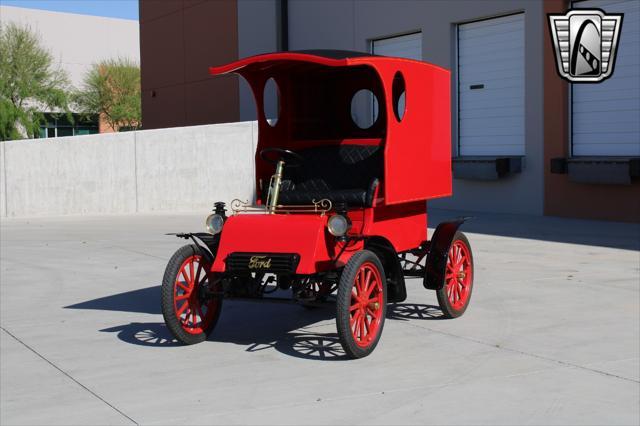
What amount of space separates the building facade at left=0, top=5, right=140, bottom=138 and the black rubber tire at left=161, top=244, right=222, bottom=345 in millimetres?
47950

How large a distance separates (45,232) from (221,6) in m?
14.2

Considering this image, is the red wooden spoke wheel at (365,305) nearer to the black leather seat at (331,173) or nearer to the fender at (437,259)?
the black leather seat at (331,173)

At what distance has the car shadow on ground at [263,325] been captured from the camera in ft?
24.0

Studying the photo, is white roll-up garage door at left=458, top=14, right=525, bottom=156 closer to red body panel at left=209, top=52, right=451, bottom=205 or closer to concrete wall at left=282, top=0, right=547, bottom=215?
concrete wall at left=282, top=0, right=547, bottom=215

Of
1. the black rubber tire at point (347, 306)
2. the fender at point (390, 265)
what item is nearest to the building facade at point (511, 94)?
the fender at point (390, 265)

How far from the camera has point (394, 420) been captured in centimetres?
541

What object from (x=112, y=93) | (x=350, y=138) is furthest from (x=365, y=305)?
(x=112, y=93)

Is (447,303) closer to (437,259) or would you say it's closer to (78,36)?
(437,259)

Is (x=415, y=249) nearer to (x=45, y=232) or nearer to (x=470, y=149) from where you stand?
(x=45, y=232)

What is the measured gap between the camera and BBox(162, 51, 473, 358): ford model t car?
22.9 feet

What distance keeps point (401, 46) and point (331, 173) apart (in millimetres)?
15423

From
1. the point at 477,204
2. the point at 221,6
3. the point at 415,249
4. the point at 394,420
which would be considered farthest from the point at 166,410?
the point at 221,6

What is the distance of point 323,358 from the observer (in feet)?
22.7

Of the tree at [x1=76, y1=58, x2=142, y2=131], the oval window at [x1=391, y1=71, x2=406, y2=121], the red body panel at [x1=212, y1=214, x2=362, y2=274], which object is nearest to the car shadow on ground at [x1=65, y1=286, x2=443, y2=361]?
the red body panel at [x1=212, y1=214, x2=362, y2=274]
